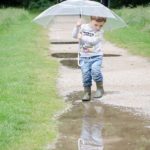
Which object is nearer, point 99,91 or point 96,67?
point 96,67

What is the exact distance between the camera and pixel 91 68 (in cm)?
1024

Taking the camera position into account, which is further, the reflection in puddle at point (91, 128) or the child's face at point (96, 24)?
the child's face at point (96, 24)

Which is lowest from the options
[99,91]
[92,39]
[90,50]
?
[99,91]

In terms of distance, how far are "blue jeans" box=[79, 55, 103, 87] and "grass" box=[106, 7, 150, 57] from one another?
6591mm

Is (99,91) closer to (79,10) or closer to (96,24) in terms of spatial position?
(96,24)

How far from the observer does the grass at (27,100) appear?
7.18 meters

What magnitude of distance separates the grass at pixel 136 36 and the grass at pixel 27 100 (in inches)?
134

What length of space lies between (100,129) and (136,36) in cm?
1534

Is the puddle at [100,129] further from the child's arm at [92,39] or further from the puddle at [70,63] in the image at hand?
the puddle at [70,63]

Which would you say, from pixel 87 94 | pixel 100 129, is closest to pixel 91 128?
pixel 100 129

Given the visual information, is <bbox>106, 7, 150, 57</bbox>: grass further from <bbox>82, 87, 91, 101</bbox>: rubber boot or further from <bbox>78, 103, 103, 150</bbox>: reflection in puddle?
<bbox>78, 103, 103, 150</bbox>: reflection in puddle

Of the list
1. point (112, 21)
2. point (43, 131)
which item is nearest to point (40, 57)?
point (112, 21)

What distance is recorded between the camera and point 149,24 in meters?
26.6

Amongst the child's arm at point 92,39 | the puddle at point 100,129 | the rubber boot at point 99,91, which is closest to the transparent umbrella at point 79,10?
the child's arm at point 92,39
